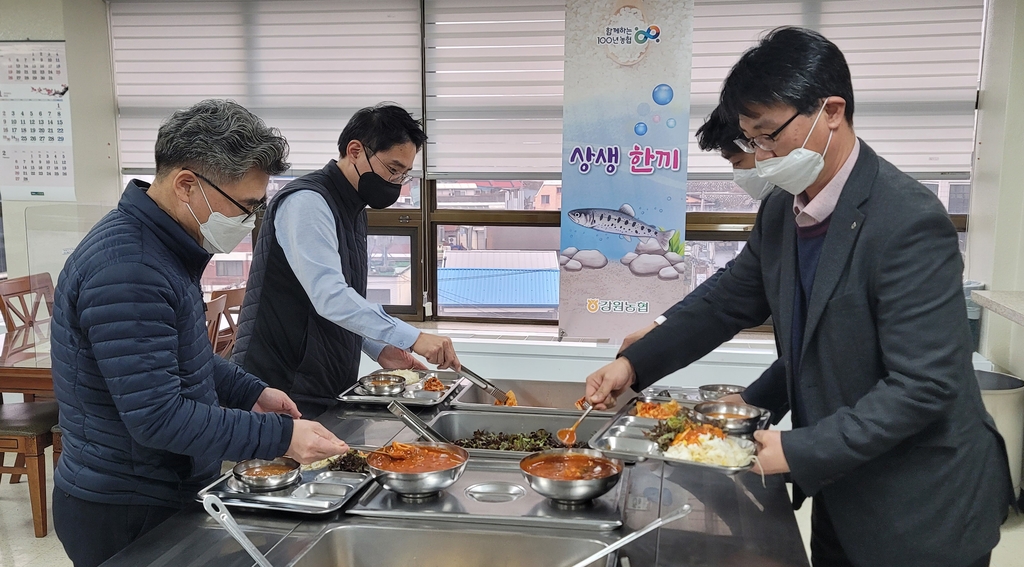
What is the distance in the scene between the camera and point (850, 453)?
1.30 metres

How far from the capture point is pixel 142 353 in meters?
1.33

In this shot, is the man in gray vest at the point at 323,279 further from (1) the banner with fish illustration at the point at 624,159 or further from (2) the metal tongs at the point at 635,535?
(1) the banner with fish illustration at the point at 624,159

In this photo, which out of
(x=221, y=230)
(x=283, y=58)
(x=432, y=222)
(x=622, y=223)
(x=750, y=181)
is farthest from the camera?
(x=432, y=222)

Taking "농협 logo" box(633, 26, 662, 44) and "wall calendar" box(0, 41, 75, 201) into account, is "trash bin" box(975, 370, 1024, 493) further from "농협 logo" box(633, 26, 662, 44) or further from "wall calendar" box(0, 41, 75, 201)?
"wall calendar" box(0, 41, 75, 201)

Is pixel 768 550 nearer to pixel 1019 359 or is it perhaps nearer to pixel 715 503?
pixel 715 503

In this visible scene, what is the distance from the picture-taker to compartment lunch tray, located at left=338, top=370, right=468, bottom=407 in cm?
228

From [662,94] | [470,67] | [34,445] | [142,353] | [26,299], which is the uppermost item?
[470,67]

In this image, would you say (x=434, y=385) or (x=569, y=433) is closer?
(x=569, y=433)

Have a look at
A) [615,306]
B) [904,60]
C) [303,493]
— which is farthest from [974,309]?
[303,493]

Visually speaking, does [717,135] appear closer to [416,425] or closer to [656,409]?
[656,409]

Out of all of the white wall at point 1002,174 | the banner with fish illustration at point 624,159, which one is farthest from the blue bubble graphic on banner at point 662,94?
the white wall at point 1002,174

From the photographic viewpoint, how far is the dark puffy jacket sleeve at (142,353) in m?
1.33

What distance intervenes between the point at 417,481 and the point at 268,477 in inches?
12.0

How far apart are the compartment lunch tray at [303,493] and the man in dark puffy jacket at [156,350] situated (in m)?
0.07
